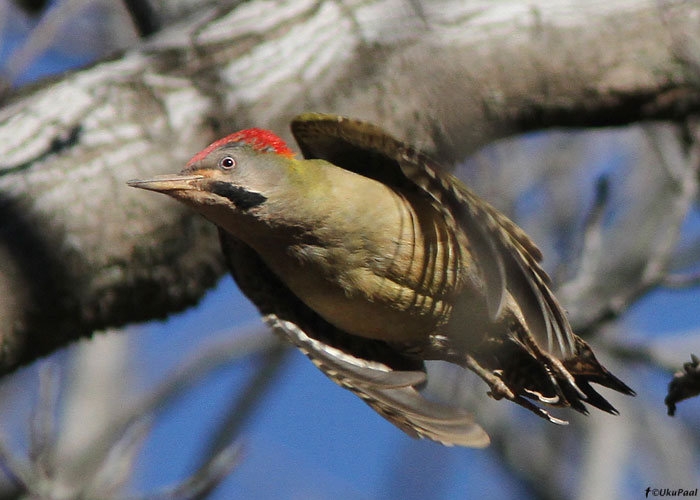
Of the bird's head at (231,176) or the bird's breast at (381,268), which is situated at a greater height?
the bird's head at (231,176)

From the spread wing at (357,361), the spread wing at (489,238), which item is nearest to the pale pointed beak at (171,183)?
the spread wing at (357,361)

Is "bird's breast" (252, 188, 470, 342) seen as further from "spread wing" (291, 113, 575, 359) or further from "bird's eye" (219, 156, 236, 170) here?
"bird's eye" (219, 156, 236, 170)

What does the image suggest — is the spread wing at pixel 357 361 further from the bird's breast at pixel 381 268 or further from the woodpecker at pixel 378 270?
the bird's breast at pixel 381 268

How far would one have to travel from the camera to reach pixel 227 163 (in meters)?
3.57

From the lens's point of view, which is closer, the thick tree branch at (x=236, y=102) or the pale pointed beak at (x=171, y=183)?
the pale pointed beak at (x=171, y=183)

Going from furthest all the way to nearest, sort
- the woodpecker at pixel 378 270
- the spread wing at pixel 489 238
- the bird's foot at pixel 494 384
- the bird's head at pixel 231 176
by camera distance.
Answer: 1. the bird's foot at pixel 494 384
2. the bird's head at pixel 231 176
3. the woodpecker at pixel 378 270
4. the spread wing at pixel 489 238

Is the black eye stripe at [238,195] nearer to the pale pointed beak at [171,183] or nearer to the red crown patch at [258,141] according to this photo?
the pale pointed beak at [171,183]

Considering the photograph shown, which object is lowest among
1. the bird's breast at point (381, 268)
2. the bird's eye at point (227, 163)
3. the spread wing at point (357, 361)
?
the spread wing at point (357, 361)

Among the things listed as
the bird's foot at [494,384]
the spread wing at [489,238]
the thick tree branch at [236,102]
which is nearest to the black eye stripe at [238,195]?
the spread wing at [489,238]

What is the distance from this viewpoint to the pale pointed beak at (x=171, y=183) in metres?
3.41

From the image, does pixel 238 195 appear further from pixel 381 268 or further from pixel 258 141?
pixel 381 268

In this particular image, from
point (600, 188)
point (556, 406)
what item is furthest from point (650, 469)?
point (556, 406)

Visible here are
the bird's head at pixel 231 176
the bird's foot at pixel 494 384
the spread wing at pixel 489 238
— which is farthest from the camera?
the bird's foot at pixel 494 384

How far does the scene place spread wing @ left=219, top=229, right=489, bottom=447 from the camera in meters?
3.15
